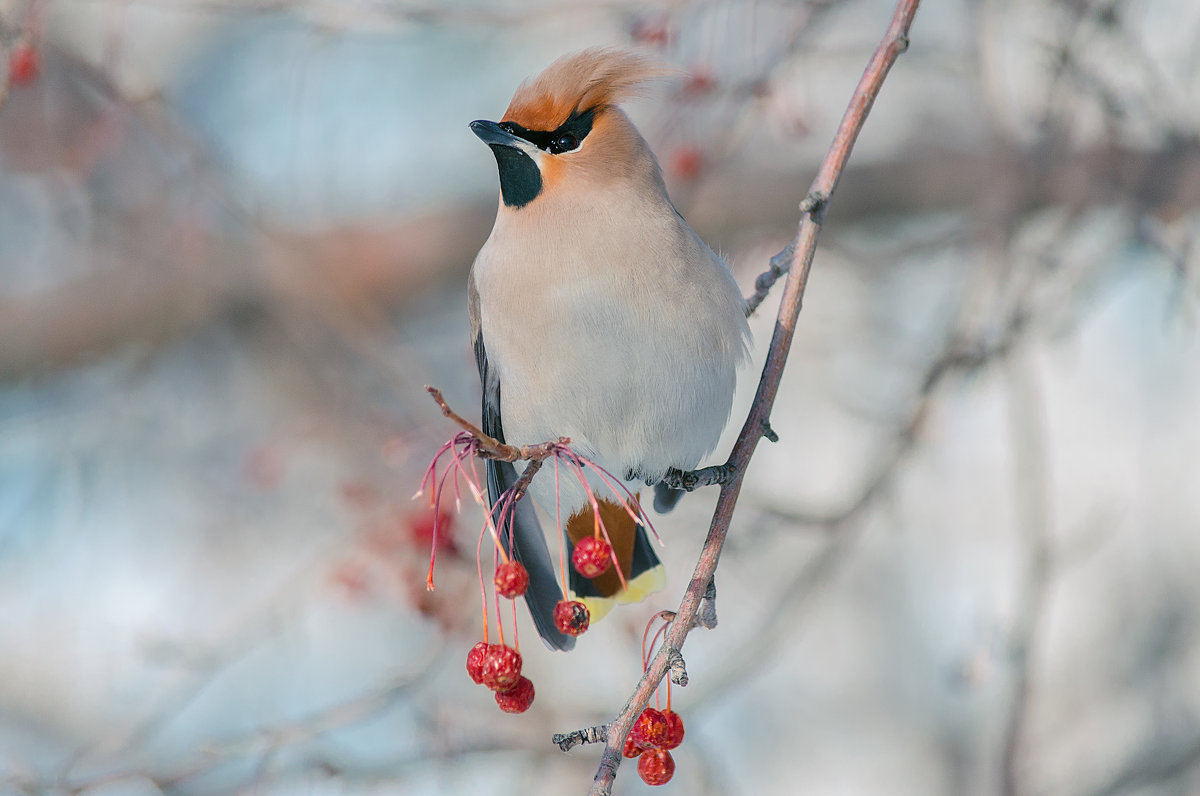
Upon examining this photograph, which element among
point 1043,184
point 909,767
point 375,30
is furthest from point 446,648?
point 909,767

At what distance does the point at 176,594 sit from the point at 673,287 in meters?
6.40

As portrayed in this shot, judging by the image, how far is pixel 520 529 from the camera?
2715 mm

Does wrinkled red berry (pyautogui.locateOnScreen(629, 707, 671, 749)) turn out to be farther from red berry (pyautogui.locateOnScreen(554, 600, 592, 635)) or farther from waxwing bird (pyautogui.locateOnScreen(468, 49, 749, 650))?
waxwing bird (pyautogui.locateOnScreen(468, 49, 749, 650))

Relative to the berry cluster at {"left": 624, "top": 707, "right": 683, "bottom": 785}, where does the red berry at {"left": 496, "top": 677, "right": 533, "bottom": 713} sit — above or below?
above

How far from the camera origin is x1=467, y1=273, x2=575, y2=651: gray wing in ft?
8.39

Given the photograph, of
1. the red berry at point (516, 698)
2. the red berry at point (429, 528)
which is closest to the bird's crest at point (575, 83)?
the red berry at point (429, 528)

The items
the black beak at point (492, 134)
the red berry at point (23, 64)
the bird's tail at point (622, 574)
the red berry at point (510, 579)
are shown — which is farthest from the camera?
the red berry at point (23, 64)

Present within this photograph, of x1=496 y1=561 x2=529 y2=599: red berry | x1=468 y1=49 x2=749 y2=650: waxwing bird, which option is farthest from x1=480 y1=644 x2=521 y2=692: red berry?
x1=468 y1=49 x2=749 y2=650: waxwing bird

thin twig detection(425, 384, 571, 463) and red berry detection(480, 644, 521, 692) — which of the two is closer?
thin twig detection(425, 384, 571, 463)

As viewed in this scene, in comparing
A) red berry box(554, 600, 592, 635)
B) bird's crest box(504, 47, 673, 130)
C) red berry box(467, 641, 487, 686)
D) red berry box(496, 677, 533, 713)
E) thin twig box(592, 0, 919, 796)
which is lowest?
red berry box(496, 677, 533, 713)

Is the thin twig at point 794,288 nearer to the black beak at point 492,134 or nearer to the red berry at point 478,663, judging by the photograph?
the red berry at point 478,663

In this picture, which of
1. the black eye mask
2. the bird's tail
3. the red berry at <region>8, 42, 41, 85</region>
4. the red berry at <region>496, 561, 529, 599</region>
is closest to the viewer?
the red berry at <region>496, 561, 529, 599</region>

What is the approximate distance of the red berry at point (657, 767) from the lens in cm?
182

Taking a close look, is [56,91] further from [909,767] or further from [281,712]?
[909,767]
